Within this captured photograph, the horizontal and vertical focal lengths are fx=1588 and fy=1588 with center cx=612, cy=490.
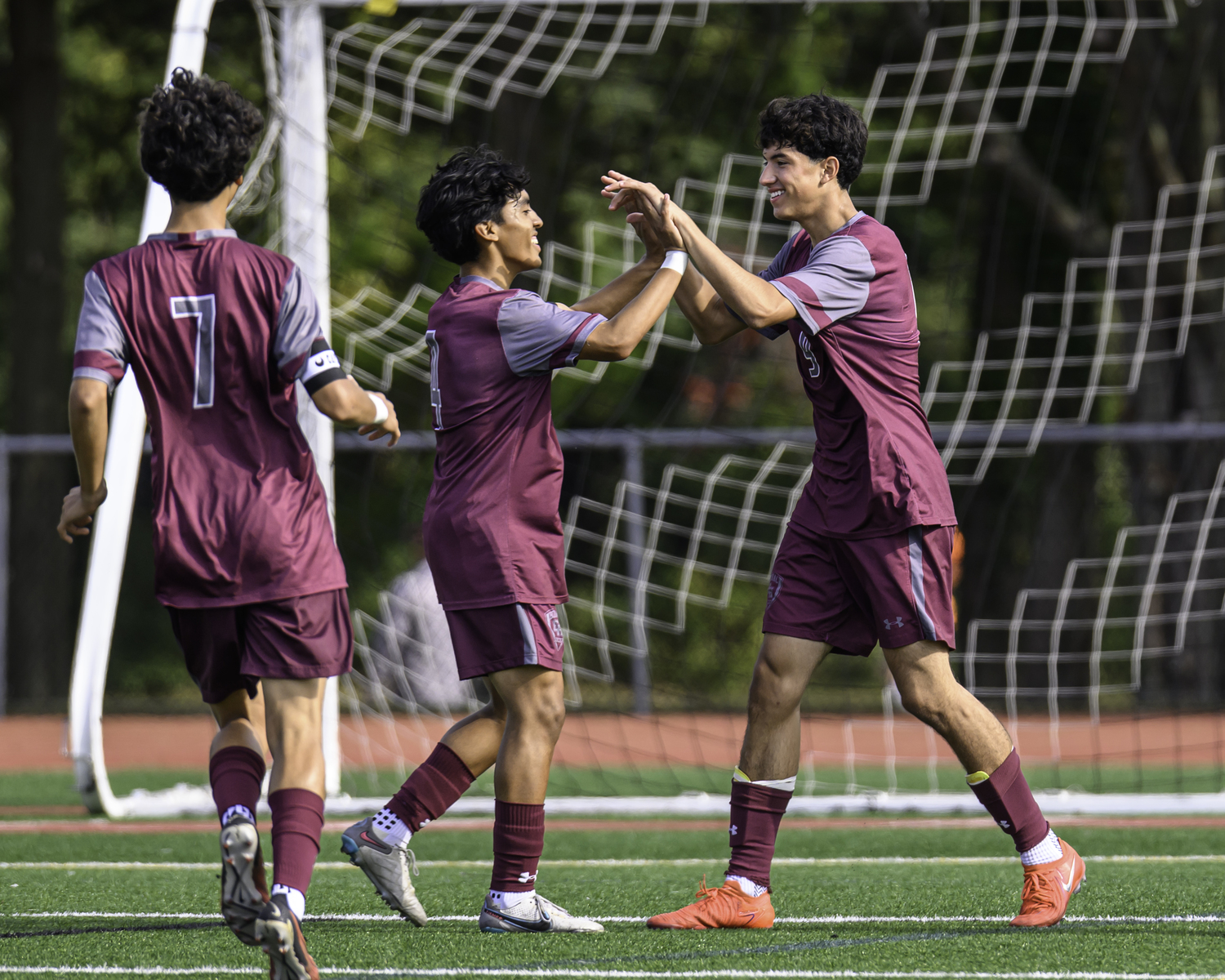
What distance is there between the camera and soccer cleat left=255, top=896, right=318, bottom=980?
2982 mm

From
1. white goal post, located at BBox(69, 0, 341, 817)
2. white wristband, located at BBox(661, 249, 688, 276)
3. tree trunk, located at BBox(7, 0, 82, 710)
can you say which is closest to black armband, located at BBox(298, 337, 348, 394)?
white wristband, located at BBox(661, 249, 688, 276)

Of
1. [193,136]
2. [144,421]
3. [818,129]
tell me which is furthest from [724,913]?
[144,421]

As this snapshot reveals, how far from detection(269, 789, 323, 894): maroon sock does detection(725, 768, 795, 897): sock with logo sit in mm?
1163

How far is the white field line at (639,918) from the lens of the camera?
13.1ft

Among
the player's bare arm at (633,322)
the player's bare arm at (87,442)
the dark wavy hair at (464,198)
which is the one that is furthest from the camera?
the dark wavy hair at (464,198)

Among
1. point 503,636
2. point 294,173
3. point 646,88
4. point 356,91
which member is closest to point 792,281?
point 503,636

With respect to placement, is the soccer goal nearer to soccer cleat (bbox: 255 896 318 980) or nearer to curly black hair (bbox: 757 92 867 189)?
curly black hair (bbox: 757 92 867 189)

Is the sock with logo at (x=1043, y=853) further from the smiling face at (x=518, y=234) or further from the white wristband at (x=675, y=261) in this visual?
the smiling face at (x=518, y=234)

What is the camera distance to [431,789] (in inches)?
159

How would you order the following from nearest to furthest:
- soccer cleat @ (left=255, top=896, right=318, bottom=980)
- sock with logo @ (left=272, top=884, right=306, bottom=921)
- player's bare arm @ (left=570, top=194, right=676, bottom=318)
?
1. soccer cleat @ (left=255, top=896, right=318, bottom=980)
2. sock with logo @ (left=272, top=884, right=306, bottom=921)
3. player's bare arm @ (left=570, top=194, right=676, bottom=318)

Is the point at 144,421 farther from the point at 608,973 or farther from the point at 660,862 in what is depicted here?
the point at 608,973

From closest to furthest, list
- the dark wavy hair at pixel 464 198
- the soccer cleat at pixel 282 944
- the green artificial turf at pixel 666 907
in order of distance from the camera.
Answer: the soccer cleat at pixel 282 944 < the green artificial turf at pixel 666 907 < the dark wavy hair at pixel 464 198

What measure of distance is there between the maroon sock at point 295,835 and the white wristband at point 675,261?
5.04 feet

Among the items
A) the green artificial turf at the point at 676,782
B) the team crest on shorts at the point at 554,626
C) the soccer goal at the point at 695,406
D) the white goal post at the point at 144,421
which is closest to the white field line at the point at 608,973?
the team crest on shorts at the point at 554,626
